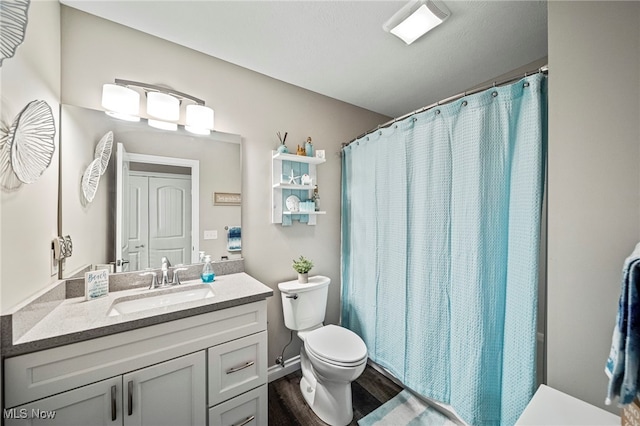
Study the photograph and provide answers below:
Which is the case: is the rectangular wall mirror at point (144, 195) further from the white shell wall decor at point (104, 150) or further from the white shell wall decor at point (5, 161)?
the white shell wall decor at point (5, 161)

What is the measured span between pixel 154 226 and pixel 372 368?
2.06 m

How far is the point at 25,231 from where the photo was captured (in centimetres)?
95

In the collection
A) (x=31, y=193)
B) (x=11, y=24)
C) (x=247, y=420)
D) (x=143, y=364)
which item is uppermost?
(x=11, y=24)

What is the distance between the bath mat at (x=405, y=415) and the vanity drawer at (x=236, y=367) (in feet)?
2.56

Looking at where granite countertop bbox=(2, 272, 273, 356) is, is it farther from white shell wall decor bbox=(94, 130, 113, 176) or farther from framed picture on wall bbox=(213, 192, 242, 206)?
white shell wall decor bbox=(94, 130, 113, 176)

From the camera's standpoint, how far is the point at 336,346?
5.11 feet

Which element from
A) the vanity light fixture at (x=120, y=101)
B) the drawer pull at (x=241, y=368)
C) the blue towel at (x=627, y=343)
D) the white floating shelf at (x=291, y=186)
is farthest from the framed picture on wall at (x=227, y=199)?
the blue towel at (x=627, y=343)

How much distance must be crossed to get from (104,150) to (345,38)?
1.60m

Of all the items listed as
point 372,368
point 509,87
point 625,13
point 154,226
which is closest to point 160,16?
point 154,226

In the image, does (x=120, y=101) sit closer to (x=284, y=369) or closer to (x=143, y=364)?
(x=143, y=364)

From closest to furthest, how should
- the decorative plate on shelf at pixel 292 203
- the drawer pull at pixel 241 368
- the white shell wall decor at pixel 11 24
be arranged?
the white shell wall decor at pixel 11 24
the drawer pull at pixel 241 368
the decorative plate on shelf at pixel 292 203

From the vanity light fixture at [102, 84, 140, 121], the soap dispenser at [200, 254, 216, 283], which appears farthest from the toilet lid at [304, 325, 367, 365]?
the vanity light fixture at [102, 84, 140, 121]

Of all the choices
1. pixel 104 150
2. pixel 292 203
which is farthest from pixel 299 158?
pixel 104 150

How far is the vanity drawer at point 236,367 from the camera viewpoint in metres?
1.19
